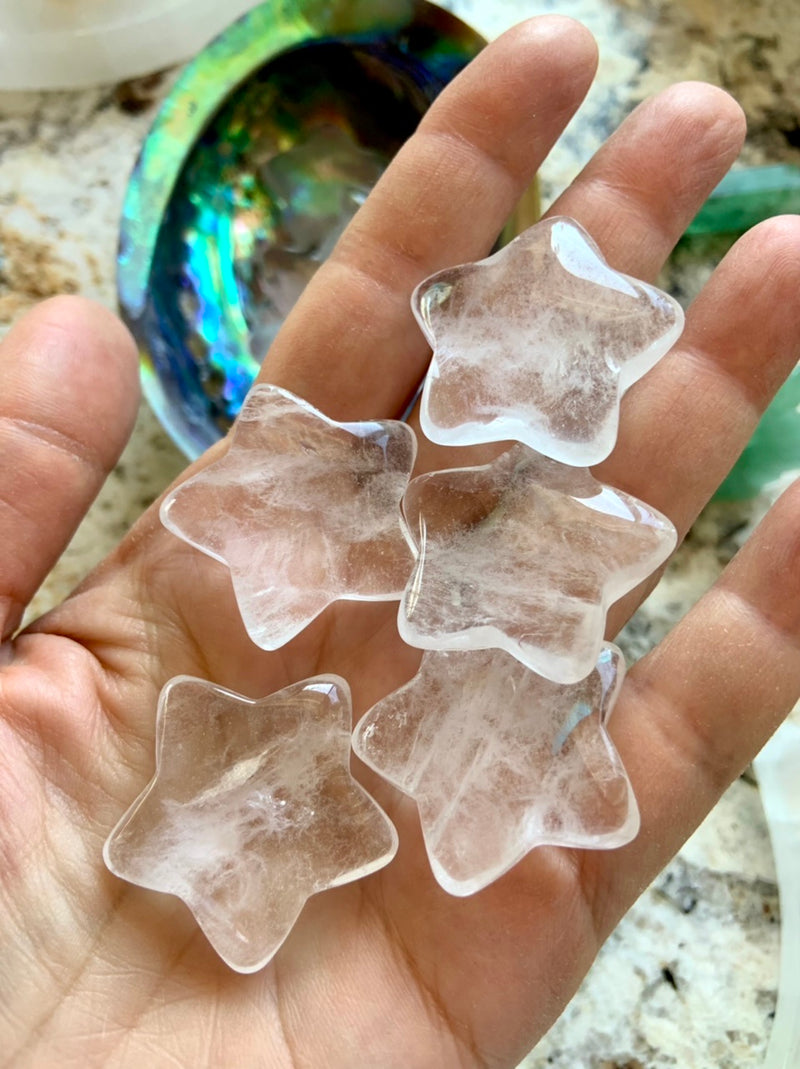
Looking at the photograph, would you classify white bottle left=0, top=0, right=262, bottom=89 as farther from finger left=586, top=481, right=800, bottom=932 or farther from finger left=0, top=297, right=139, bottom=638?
finger left=586, top=481, right=800, bottom=932

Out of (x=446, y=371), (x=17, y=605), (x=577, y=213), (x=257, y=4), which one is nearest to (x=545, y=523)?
(x=446, y=371)

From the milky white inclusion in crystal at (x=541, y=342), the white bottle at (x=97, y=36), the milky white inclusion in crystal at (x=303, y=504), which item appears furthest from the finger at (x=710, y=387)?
the white bottle at (x=97, y=36)

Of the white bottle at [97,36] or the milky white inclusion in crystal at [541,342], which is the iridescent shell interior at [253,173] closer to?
Result: the white bottle at [97,36]

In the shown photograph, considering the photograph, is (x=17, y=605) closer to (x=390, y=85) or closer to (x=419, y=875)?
(x=419, y=875)

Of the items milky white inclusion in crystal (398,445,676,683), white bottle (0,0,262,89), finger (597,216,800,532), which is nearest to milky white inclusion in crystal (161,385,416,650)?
milky white inclusion in crystal (398,445,676,683)

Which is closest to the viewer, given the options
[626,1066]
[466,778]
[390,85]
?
[466,778]

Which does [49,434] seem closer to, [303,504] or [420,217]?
[303,504]
